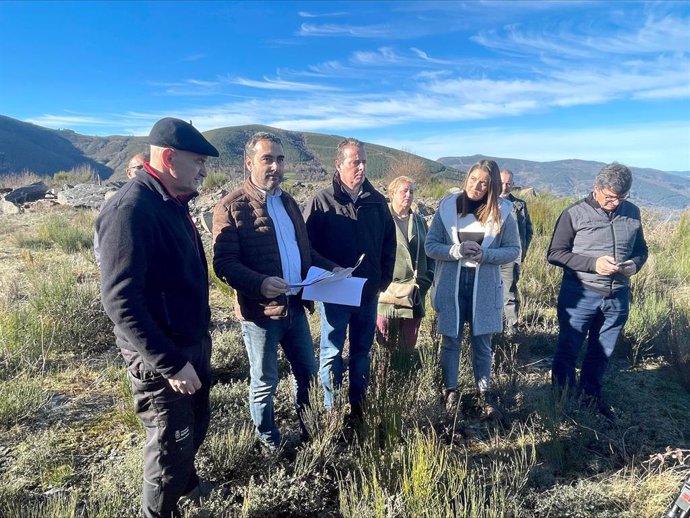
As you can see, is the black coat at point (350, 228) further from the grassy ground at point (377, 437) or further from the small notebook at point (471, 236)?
the grassy ground at point (377, 437)

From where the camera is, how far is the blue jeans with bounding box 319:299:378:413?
2873mm

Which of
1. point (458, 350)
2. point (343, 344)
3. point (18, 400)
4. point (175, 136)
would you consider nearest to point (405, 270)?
point (458, 350)

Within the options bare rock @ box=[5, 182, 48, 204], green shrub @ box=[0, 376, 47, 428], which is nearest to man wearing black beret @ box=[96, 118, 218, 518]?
green shrub @ box=[0, 376, 47, 428]

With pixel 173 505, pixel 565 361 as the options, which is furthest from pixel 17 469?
pixel 565 361

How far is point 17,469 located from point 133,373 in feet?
4.51

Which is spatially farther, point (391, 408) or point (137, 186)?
point (391, 408)

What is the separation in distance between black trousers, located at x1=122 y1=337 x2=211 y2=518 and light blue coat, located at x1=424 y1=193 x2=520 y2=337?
1.87m

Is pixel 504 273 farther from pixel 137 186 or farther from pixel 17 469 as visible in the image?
pixel 17 469

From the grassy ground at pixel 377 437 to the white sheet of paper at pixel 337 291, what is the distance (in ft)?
2.10

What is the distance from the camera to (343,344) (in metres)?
2.93

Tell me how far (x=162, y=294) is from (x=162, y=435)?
65 cm

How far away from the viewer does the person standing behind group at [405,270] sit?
3.51 m

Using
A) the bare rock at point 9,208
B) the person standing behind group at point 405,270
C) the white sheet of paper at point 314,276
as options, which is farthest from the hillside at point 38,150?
the white sheet of paper at point 314,276

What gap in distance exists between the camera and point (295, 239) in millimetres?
Result: 2621
